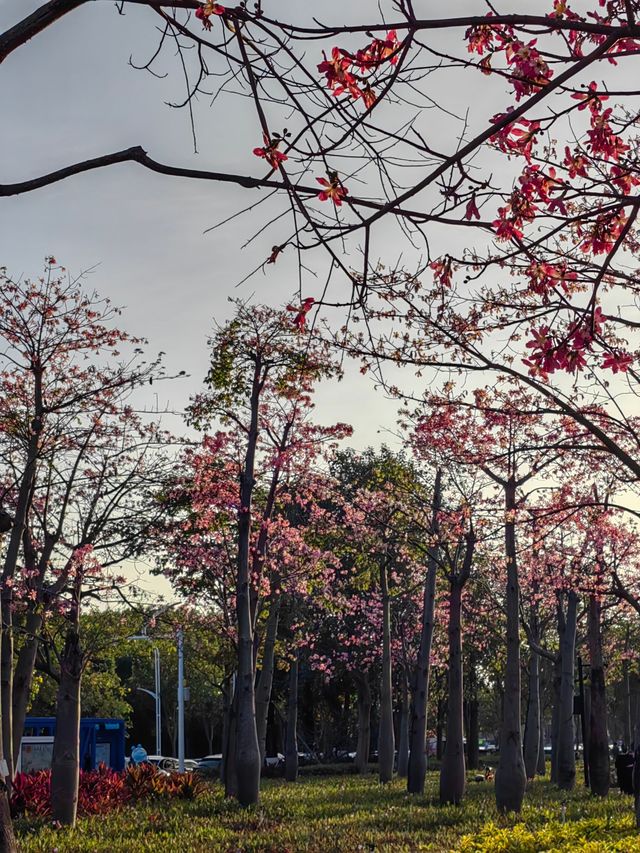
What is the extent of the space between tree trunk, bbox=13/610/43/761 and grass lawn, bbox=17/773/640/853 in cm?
181

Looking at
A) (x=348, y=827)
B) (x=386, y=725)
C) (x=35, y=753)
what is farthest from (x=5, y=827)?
(x=386, y=725)

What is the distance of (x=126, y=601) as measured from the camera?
704 inches

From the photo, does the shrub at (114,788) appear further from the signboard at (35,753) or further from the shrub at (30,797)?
the signboard at (35,753)

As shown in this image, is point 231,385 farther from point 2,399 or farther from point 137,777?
point 137,777

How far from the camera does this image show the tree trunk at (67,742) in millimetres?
16250

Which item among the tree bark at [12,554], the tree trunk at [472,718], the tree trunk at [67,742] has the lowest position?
the tree trunk at [472,718]

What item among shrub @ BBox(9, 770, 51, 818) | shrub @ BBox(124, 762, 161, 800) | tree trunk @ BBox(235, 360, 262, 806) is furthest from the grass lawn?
shrub @ BBox(9, 770, 51, 818)

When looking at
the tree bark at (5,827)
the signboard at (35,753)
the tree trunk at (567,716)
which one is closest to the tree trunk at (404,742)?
the tree trunk at (567,716)

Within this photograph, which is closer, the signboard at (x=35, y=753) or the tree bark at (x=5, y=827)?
the tree bark at (x=5, y=827)

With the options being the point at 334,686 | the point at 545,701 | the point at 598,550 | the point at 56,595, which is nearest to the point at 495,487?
the point at 598,550

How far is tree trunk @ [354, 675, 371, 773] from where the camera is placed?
38906 millimetres

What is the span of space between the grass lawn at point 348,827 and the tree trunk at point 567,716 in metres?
2.90

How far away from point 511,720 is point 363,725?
924 inches

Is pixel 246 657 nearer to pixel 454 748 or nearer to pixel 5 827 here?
pixel 454 748
